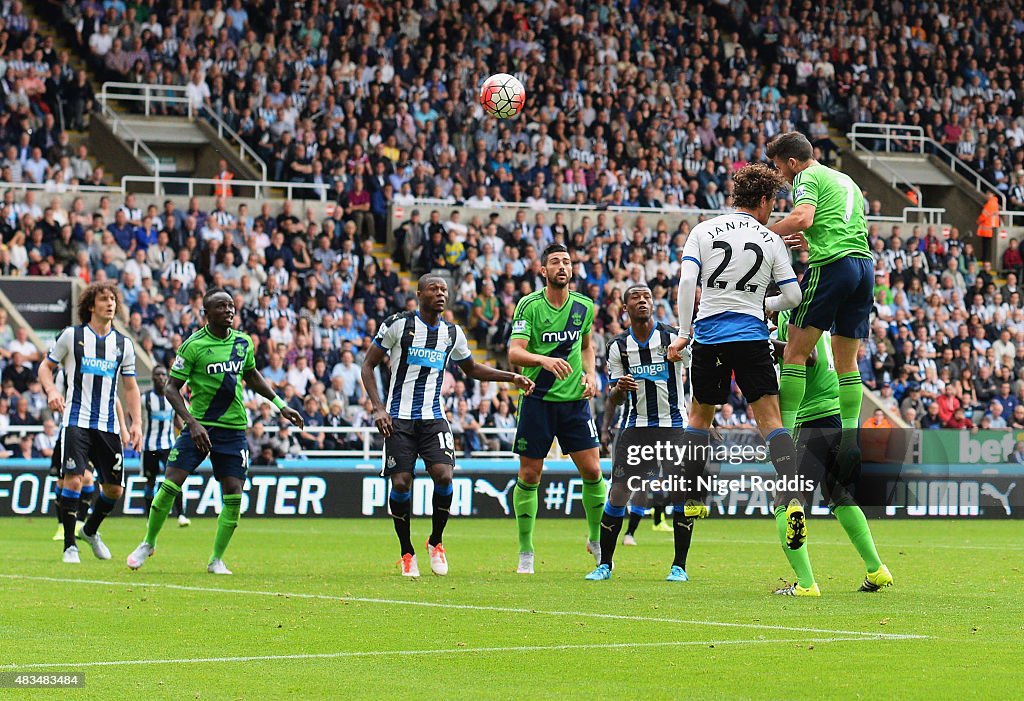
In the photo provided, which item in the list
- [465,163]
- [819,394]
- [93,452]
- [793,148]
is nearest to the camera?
[793,148]

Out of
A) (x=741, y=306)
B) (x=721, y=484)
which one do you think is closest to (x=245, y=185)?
(x=721, y=484)

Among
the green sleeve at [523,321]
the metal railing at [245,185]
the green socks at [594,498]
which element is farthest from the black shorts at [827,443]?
the metal railing at [245,185]

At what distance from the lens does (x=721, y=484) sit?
82.6ft

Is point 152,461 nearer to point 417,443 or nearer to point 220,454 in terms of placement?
point 220,454

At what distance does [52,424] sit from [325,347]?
4.94 meters

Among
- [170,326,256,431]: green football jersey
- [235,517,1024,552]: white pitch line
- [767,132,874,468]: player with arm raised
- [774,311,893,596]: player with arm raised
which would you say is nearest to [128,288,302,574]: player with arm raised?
[170,326,256,431]: green football jersey

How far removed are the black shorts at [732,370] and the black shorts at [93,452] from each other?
21.4 feet

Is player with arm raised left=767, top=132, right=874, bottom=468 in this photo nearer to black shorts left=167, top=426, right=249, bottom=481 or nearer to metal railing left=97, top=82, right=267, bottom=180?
black shorts left=167, top=426, right=249, bottom=481

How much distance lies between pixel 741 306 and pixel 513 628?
287cm

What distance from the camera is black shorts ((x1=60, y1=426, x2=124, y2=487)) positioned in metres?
15.0

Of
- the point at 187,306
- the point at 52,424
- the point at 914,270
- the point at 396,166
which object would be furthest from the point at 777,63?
the point at 52,424

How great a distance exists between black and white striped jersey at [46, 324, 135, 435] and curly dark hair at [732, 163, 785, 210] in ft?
21.7

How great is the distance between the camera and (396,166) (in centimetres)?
3145

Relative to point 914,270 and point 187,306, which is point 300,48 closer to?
point 187,306
